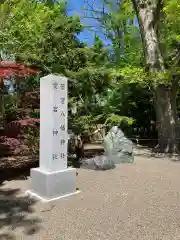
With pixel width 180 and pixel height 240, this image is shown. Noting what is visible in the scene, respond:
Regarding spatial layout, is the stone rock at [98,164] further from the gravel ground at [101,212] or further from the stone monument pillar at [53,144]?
the stone monument pillar at [53,144]

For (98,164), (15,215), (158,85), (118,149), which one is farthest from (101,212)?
(158,85)

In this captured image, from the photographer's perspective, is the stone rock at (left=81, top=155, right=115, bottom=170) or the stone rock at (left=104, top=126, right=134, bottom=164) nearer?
the stone rock at (left=81, top=155, right=115, bottom=170)

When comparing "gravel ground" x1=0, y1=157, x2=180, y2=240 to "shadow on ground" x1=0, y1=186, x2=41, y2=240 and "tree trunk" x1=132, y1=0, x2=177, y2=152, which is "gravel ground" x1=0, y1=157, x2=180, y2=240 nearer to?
"shadow on ground" x1=0, y1=186, x2=41, y2=240

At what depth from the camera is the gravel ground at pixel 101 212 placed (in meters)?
3.71

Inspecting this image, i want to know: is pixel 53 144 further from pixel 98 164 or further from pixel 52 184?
pixel 98 164

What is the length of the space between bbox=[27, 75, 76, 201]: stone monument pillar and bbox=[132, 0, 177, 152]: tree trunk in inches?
242

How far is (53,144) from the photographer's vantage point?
17.5 feet

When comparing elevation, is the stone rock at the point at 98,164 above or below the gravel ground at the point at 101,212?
above

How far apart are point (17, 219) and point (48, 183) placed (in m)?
0.98

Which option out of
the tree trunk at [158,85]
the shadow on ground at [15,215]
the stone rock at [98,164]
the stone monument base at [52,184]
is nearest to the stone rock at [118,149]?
the stone rock at [98,164]

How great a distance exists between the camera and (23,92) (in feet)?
24.9

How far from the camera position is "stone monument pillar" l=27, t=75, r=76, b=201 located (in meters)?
5.22

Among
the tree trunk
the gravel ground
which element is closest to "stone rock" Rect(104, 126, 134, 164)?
the gravel ground

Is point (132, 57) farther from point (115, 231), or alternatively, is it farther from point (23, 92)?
point (115, 231)
